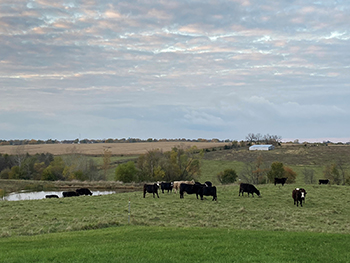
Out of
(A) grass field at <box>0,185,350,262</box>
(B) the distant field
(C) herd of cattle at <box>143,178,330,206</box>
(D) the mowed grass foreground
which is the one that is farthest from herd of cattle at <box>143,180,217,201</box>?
(B) the distant field

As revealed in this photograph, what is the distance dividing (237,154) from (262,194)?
7347 centimetres

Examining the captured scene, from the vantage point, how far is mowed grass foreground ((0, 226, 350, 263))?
988 cm

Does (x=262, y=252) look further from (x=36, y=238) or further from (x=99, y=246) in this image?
(x=36, y=238)

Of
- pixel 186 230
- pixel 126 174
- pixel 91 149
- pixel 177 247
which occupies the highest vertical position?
pixel 91 149

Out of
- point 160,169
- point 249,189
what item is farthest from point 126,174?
point 249,189

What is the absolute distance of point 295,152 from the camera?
102 meters

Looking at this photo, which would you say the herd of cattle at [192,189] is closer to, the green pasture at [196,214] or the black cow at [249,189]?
the green pasture at [196,214]

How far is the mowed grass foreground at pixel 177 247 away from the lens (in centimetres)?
988

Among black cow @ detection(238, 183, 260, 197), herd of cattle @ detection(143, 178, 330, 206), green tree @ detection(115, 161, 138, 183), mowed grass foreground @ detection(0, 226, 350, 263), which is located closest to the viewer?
mowed grass foreground @ detection(0, 226, 350, 263)

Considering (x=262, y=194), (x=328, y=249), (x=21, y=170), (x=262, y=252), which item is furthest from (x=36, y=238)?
(x=21, y=170)

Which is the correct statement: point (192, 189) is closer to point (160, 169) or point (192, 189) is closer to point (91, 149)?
point (160, 169)

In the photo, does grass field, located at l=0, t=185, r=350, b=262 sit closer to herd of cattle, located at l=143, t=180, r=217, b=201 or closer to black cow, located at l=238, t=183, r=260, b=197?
herd of cattle, located at l=143, t=180, r=217, b=201

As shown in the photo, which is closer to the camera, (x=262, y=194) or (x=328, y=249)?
(x=328, y=249)

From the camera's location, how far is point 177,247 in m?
11.0
